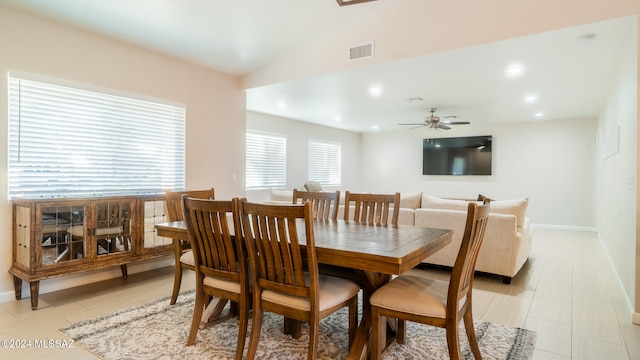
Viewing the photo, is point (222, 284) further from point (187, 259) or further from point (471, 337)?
point (471, 337)

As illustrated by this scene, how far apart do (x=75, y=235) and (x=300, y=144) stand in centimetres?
529

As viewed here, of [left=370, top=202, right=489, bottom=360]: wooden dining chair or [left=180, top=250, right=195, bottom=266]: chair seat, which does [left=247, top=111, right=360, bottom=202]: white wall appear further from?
[left=370, top=202, right=489, bottom=360]: wooden dining chair

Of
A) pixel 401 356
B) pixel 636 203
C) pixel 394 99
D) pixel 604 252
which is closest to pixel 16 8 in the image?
pixel 401 356

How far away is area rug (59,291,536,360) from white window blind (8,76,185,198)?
142cm

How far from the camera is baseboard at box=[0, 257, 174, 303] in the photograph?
10.1 ft

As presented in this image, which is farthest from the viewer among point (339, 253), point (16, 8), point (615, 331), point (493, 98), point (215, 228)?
point (493, 98)

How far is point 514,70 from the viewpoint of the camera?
397cm

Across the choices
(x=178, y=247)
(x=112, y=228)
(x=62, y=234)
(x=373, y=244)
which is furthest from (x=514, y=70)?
(x=62, y=234)

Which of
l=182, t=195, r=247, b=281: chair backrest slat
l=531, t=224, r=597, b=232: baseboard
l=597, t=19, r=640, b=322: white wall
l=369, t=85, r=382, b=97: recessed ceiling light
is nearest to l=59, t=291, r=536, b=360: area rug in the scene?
l=182, t=195, r=247, b=281: chair backrest slat

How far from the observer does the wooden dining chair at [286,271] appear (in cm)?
167

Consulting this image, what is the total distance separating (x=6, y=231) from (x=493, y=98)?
6.15 meters

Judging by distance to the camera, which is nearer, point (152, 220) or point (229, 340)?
point (229, 340)

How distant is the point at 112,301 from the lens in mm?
3012

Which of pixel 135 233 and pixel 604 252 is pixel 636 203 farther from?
pixel 135 233
